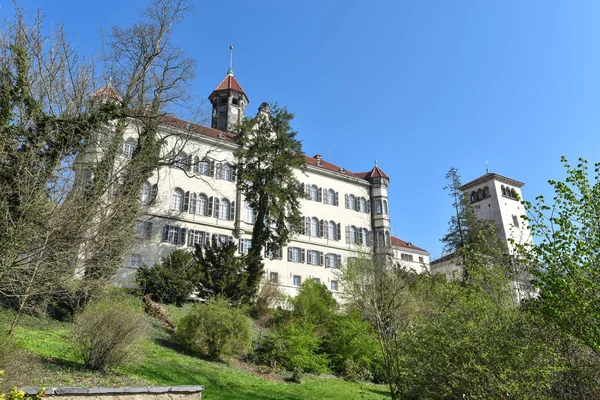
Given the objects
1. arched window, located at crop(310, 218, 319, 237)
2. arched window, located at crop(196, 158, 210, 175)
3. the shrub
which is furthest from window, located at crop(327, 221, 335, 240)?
the shrub

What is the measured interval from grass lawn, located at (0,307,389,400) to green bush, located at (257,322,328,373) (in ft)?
1.93

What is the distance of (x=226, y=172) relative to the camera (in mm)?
35531

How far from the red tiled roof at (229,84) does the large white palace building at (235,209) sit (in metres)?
0.13

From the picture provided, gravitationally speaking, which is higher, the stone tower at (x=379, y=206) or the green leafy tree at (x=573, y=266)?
the stone tower at (x=379, y=206)

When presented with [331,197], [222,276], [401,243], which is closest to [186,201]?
[222,276]

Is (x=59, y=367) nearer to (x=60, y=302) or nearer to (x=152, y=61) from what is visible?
(x=60, y=302)

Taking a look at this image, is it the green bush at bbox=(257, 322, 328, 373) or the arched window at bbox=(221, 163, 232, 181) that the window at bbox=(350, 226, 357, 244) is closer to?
the arched window at bbox=(221, 163, 232, 181)

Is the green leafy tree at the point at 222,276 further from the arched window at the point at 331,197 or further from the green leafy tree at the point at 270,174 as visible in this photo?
the arched window at the point at 331,197

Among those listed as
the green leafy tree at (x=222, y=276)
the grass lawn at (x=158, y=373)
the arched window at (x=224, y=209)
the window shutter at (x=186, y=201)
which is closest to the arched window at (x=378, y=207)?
the arched window at (x=224, y=209)

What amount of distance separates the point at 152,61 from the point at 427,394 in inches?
728

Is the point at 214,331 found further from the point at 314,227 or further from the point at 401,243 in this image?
the point at 401,243

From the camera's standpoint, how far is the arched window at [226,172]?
35250 mm

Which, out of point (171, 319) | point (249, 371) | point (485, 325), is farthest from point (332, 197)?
point (485, 325)

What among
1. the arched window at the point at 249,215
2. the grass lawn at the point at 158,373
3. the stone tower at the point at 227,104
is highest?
the stone tower at the point at 227,104
